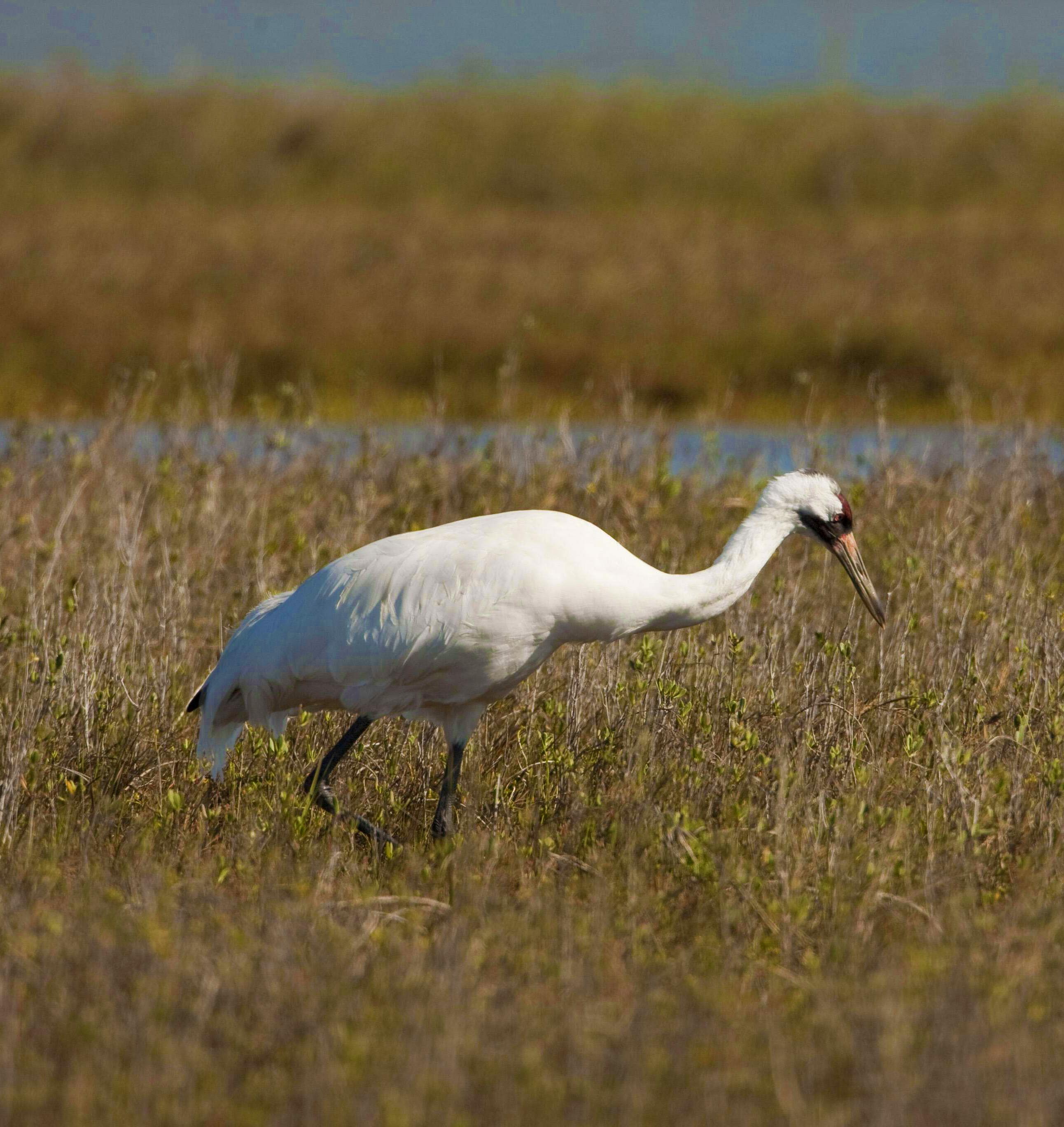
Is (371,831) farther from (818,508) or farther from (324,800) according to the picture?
(818,508)

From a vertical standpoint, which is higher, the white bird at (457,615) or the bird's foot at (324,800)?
the white bird at (457,615)

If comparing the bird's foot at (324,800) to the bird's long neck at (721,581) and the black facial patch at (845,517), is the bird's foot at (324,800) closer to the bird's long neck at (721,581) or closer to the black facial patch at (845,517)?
the bird's long neck at (721,581)

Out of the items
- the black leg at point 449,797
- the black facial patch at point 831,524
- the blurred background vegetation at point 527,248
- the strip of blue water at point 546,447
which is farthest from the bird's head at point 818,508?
the blurred background vegetation at point 527,248

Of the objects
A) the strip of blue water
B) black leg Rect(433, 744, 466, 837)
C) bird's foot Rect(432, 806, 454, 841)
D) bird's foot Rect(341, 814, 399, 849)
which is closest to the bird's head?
black leg Rect(433, 744, 466, 837)

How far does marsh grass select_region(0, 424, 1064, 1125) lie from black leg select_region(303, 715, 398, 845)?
64mm

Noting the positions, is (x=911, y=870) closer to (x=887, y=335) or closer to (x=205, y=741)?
(x=205, y=741)

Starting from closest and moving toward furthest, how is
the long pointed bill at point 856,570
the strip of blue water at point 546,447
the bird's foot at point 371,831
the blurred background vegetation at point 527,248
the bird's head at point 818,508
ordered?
the bird's foot at point 371,831
the bird's head at point 818,508
the long pointed bill at point 856,570
the strip of blue water at point 546,447
the blurred background vegetation at point 527,248

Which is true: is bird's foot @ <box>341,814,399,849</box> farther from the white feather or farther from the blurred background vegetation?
the blurred background vegetation

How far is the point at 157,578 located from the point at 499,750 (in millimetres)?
1888

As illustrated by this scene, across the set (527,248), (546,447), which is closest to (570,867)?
(546,447)

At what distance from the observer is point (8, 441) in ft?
26.6

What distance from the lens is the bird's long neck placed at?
4551mm

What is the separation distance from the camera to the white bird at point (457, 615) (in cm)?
448

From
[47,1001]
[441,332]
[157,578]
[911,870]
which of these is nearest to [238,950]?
[47,1001]
